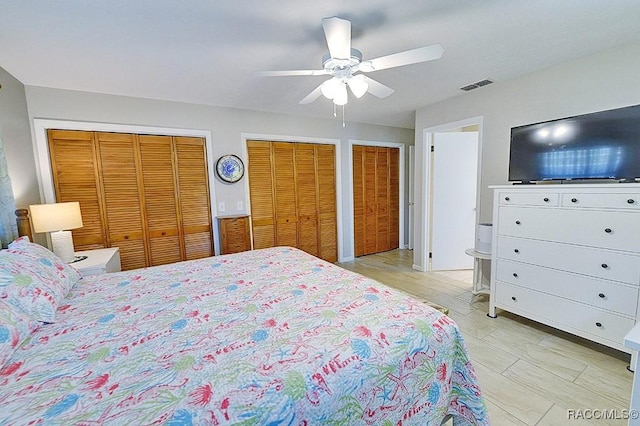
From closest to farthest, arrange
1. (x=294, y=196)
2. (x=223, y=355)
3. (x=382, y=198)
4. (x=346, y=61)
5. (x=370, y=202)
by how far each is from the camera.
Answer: (x=223, y=355), (x=346, y=61), (x=294, y=196), (x=370, y=202), (x=382, y=198)

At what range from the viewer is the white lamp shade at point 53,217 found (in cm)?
212

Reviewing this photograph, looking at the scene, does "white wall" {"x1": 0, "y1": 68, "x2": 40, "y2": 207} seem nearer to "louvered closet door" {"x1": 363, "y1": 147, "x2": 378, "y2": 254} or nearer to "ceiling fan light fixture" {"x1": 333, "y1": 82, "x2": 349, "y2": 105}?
"ceiling fan light fixture" {"x1": 333, "y1": 82, "x2": 349, "y2": 105}

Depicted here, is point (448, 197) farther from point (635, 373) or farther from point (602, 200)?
point (635, 373)

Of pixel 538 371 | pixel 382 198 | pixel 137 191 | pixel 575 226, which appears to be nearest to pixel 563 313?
pixel 538 371

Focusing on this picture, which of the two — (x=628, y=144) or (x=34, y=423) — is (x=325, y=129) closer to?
(x=628, y=144)

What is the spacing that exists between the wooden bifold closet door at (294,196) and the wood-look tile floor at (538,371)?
6.84 feet

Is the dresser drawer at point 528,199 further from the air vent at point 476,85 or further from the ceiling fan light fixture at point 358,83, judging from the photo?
the ceiling fan light fixture at point 358,83

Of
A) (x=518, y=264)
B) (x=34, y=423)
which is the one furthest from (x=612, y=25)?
(x=34, y=423)

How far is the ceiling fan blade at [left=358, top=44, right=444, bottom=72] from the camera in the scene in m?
1.48

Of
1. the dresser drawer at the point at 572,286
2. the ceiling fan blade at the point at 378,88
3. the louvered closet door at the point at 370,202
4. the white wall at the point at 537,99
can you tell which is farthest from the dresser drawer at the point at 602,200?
the louvered closet door at the point at 370,202

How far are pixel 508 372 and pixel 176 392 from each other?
2.15 m

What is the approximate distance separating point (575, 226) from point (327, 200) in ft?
9.76

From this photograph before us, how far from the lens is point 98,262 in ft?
7.52

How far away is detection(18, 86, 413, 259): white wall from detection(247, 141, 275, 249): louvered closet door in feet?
0.48
